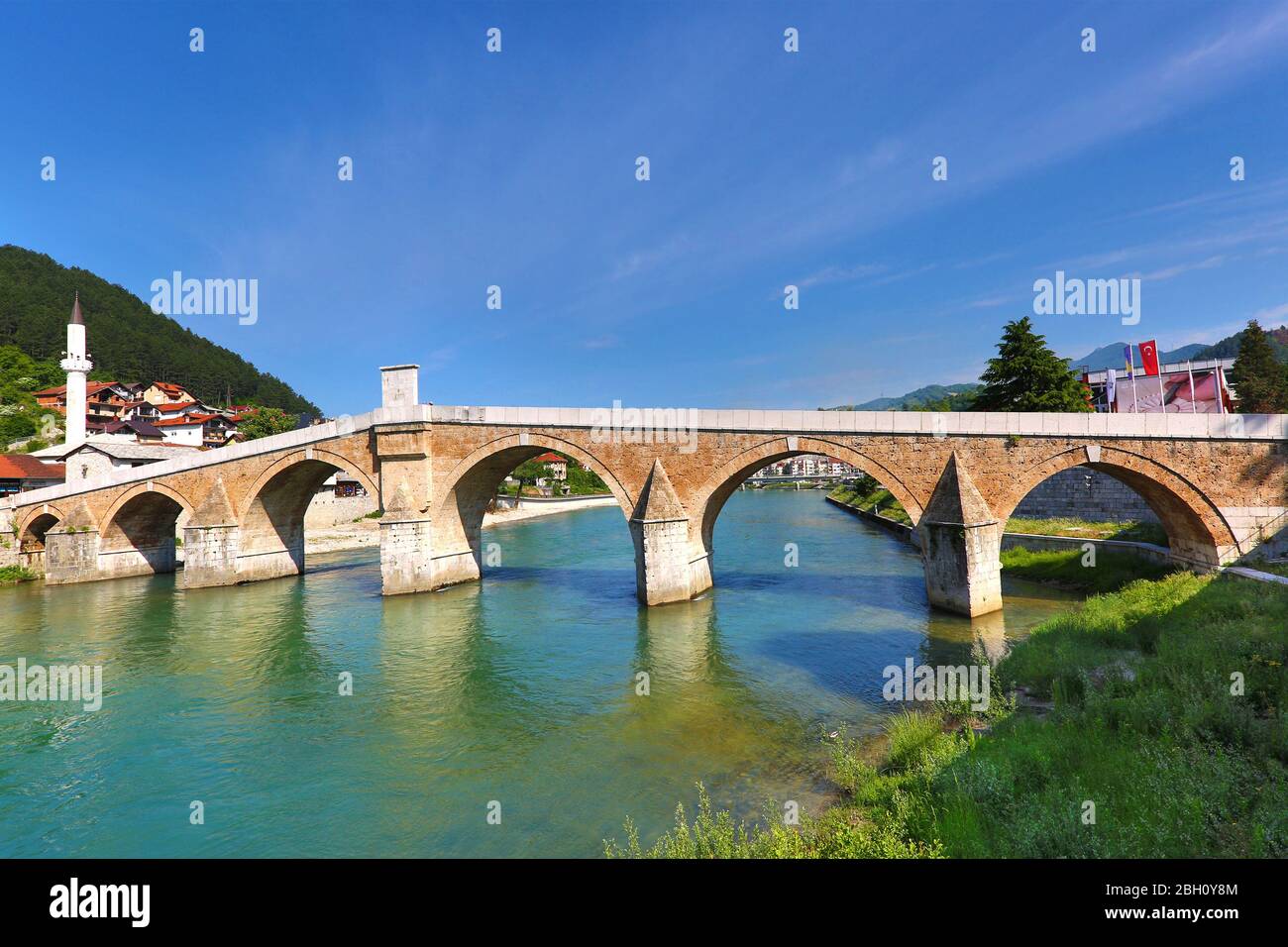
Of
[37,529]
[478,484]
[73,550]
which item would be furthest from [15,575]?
[478,484]

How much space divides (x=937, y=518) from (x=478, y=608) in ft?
44.9

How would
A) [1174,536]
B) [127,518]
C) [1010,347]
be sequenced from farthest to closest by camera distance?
1. [1010,347]
2. [127,518]
3. [1174,536]

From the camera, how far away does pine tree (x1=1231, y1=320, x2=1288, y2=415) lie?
30966 mm

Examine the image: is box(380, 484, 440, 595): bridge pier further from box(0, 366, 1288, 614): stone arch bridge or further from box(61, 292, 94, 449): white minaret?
box(61, 292, 94, 449): white minaret

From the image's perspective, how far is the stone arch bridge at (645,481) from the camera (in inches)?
582

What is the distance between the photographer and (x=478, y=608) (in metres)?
18.5

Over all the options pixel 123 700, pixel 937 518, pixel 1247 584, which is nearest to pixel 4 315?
pixel 123 700

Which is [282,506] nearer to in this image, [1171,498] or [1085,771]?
[1085,771]

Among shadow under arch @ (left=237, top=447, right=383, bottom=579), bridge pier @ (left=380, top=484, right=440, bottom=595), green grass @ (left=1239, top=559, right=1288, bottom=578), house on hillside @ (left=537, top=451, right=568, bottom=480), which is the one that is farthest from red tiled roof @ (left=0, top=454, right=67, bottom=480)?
house on hillside @ (left=537, top=451, right=568, bottom=480)

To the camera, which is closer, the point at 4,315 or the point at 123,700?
the point at 123,700

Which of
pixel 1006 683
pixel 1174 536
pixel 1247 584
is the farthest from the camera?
pixel 1174 536

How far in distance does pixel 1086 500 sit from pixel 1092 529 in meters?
1.79
